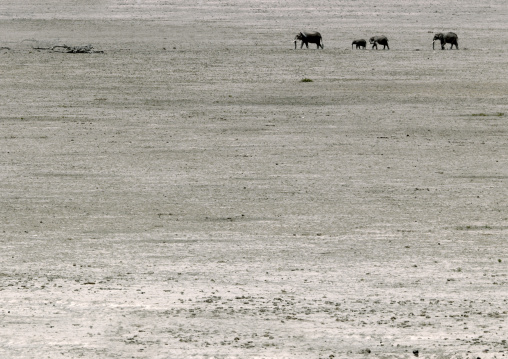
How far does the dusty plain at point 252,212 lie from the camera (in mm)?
8156

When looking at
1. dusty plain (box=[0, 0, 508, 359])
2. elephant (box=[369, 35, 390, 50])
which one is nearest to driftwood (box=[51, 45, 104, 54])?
dusty plain (box=[0, 0, 508, 359])

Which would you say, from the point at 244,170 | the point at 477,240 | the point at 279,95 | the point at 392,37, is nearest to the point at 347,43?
the point at 392,37

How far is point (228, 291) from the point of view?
9266mm

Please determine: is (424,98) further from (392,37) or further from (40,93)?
(392,37)

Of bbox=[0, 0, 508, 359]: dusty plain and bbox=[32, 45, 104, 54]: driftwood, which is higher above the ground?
bbox=[0, 0, 508, 359]: dusty plain

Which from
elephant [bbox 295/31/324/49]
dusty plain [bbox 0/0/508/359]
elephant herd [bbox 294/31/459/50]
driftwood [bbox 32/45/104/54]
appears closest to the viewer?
dusty plain [bbox 0/0/508/359]

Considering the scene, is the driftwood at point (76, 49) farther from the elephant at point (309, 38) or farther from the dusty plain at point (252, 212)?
the elephant at point (309, 38)

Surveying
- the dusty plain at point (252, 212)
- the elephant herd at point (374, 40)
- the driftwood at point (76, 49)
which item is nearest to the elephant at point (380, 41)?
the elephant herd at point (374, 40)

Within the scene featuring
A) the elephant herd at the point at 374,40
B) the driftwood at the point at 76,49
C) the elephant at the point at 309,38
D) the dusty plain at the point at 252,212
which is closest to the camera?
the dusty plain at the point at 252,212

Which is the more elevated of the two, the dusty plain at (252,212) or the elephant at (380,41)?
the dusty plain at (252,212)

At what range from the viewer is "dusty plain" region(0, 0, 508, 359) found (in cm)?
816

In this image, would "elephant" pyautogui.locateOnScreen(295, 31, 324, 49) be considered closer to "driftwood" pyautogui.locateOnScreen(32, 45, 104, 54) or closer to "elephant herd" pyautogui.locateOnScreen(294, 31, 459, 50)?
"elephant herd" pyautogui.locateOnScreen(294, 31, 459, 50)

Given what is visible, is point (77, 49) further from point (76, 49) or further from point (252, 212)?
point (252, 212)

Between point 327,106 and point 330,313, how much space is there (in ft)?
50.4
